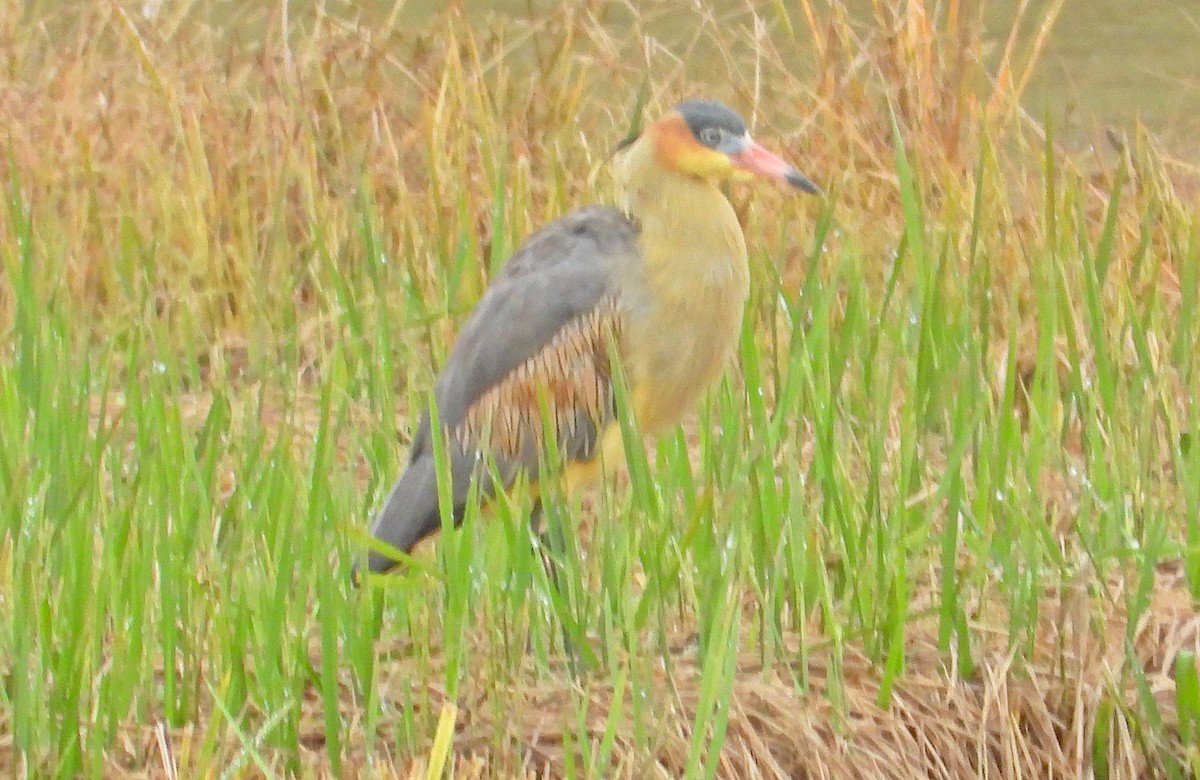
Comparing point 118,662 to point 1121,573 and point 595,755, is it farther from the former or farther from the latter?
point 1121,573

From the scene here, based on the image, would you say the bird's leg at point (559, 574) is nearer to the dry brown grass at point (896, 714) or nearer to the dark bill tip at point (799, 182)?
the dry brown grass at point (896, 714)

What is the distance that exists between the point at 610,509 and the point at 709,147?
0.99m

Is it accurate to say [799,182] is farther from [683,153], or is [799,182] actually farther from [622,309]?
[622,309]

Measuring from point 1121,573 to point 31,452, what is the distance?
152cm

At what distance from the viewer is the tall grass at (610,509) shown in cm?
236

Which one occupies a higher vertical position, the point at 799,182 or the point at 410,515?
the point at 799,182

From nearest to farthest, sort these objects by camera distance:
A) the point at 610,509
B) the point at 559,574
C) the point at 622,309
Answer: the point at 610,509 < the point at 559,574 < the point at 622,309

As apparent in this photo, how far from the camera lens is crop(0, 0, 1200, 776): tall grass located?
93.0 inches

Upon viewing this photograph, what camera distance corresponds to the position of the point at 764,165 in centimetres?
321

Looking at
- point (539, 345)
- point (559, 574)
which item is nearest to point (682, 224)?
point (539, 345)

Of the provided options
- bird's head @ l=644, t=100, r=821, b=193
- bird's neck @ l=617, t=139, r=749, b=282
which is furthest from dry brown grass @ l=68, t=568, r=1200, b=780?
bird's head @ l=644, t=100, r=821, b=193

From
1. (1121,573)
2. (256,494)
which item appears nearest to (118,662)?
(256,494)

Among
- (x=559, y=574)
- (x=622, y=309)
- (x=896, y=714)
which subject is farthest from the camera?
(x=622, y=309)

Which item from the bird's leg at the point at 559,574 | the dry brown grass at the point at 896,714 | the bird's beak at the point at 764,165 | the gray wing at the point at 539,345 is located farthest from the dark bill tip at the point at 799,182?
the dry brown grass at the point at 896,714
